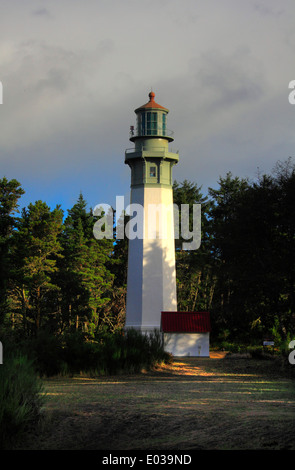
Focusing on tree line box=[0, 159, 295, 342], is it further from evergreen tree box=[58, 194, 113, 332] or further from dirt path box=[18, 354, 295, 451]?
dirt path box=[18, 354, 295, 451]

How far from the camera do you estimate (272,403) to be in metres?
12.1

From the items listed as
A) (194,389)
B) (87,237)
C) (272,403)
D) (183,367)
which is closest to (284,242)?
(183,367)

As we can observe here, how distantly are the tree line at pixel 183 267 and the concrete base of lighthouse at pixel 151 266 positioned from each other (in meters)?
3.12

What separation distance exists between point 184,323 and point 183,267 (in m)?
22.6

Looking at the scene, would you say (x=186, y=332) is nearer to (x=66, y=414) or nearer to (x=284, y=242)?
(x=284, y=242)

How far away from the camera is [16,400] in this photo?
389 inches

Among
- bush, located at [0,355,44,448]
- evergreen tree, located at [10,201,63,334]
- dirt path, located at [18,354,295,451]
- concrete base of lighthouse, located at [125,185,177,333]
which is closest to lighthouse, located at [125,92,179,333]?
concrete base of lighthouse, located at [125,185,177,333]

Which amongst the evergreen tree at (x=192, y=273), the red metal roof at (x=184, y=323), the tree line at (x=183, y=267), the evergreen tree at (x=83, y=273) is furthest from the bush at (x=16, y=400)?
the evergreen tree at (x=192, y=273)

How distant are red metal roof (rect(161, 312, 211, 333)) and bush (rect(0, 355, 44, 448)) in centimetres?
2697

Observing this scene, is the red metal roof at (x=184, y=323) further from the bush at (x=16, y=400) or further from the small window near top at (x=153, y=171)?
the bush at (x=16, y=400)

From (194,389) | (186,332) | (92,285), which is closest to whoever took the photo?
(194,389)

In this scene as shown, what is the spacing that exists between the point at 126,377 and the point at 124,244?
138 ft

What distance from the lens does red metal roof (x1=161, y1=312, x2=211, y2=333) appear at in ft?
124

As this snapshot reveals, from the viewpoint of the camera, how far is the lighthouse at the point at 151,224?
3938 cm
